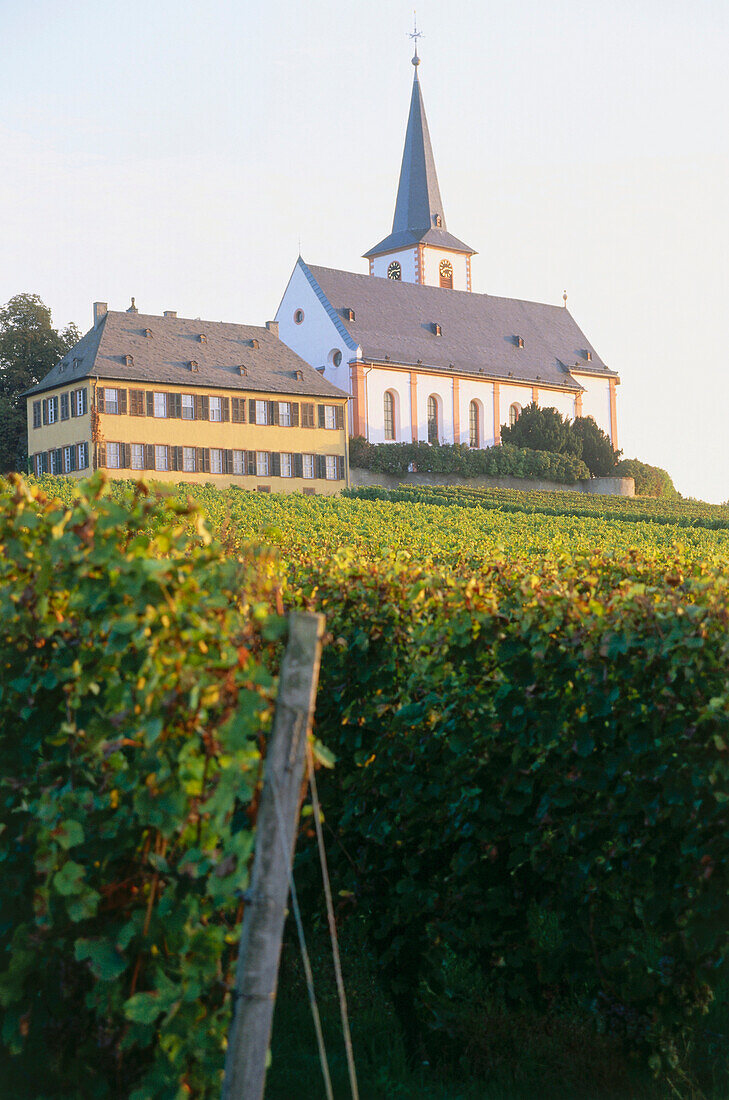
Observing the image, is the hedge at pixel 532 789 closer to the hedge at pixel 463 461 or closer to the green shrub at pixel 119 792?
the green shrub at pixel 119 792

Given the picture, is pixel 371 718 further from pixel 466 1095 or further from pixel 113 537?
pixel 113 537

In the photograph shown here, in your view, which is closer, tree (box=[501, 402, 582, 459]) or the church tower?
tree (box=[501, 402, 582, 459])

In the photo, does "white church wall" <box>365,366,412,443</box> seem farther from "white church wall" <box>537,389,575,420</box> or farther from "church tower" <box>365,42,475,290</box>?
"church tower" <box>365,42,475,290</box>

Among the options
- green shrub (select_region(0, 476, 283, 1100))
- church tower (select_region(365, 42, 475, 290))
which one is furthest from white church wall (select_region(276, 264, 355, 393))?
green shrub (select_region(0, 476, 283, 1100))

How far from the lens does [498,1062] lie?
4703mm

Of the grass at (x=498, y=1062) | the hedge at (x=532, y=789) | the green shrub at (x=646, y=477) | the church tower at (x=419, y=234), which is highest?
the church tower at (x=419, y=234)

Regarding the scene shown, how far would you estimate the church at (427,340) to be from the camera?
6494 cm

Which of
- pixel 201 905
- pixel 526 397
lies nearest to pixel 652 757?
pixel 201 905

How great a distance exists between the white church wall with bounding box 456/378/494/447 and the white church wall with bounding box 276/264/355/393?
28.5 ft

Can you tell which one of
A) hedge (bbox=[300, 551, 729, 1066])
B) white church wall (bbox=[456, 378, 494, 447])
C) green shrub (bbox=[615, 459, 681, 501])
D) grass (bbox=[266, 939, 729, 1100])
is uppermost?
white church wall (bbox=[456, 378, 494, 447])

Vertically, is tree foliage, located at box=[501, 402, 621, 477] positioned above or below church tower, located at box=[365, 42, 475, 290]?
below

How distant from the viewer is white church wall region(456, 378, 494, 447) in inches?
2717

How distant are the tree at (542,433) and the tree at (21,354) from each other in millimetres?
Answer: 26114

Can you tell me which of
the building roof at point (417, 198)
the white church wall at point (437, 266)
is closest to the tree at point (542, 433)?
the white church wall at point (437, 266)
